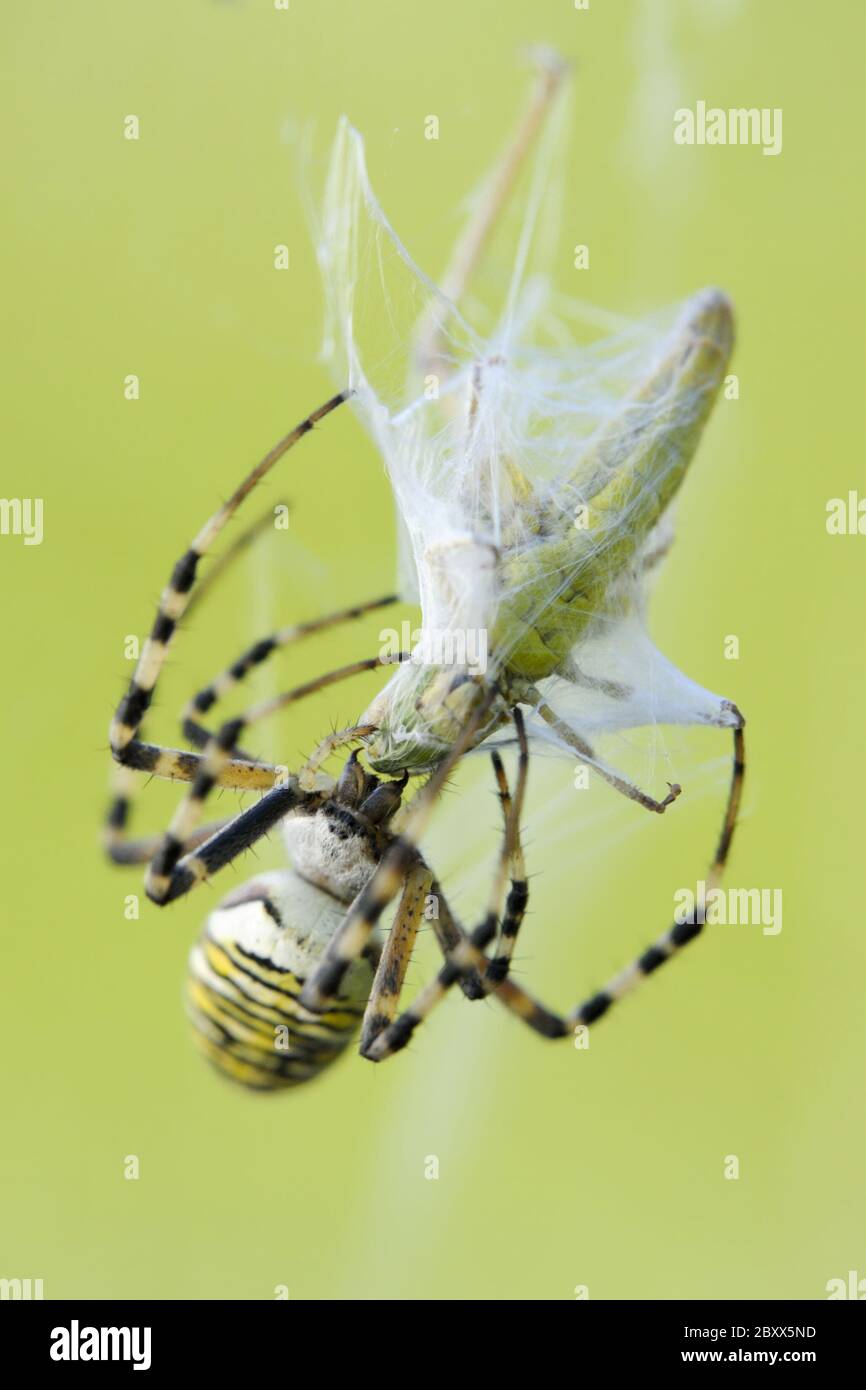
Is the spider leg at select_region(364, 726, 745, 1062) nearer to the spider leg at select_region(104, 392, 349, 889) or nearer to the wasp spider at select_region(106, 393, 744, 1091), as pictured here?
the wasp spider at select_region(106, 393, 744, 1091)

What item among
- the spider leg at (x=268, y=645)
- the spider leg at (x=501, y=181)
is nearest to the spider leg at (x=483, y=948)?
the spider leg at (x=268, y=645)

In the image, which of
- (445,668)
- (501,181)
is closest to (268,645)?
(445,668)

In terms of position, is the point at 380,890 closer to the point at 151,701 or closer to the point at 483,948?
the point at 483,948

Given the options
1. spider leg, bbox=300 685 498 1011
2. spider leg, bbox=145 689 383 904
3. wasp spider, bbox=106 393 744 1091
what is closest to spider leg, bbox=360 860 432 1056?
wasp spider, bbox=106 393 744 1091

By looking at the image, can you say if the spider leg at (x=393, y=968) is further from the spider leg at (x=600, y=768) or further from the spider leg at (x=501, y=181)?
the spider leg at (x=501, y=181)
